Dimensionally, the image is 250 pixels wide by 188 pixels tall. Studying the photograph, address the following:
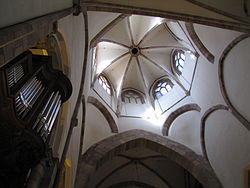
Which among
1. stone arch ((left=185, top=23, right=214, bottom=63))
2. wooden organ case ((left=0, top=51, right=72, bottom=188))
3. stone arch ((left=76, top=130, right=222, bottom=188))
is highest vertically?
stone arch ((left=185, top=23, right=214, bottom=63))

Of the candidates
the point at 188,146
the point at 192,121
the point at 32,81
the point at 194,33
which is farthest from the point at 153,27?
the point at 32,81

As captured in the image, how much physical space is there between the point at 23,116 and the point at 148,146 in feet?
24.6

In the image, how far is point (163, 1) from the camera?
7633 millimetres

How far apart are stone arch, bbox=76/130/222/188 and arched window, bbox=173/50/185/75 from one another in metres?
4.19

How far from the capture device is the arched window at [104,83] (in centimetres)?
1369

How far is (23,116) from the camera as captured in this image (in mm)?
4195

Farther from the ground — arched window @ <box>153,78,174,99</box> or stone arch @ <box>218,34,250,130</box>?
arched window @ <box>153,78,174,99</box>

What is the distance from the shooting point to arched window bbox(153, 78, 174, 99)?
47.6 ft

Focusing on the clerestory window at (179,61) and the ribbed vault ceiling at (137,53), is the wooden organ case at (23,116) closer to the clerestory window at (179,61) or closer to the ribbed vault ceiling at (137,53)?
the ribbed vault ceiling at (137,53)

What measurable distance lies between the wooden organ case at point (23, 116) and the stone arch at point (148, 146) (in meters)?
4.17

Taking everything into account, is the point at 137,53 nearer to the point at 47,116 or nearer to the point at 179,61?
the point at 179,61

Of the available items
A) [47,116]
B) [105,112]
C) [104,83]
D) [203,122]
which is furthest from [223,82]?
[47,116]

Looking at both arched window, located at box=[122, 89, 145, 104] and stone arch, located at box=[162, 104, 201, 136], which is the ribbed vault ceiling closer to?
arched window, located at box=[122, 89, 145, 104]

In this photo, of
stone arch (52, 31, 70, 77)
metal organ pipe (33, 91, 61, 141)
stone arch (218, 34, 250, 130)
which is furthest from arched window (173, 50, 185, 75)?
metal organ pipe (33, 91, 61, 141)
